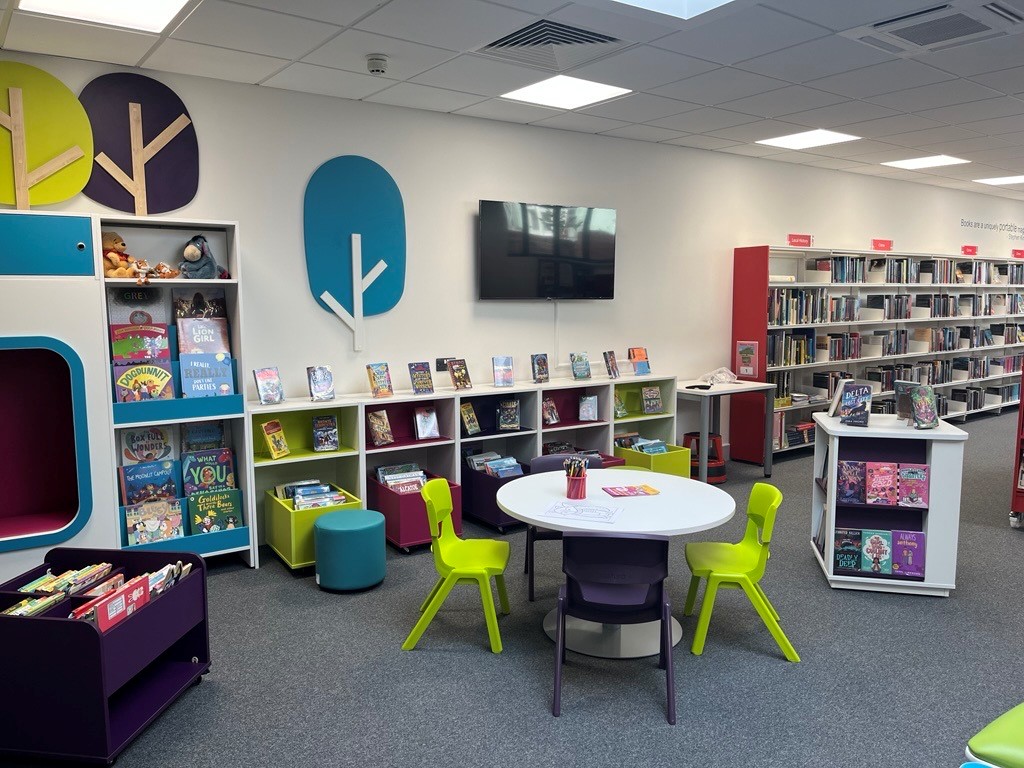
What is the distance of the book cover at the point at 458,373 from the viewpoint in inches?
211

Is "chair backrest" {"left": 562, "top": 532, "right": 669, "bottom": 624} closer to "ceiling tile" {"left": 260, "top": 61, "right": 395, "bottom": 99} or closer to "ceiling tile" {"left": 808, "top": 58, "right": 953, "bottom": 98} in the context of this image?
"ceiling tile" {"left": 260, "top": 61, "right": 395, "bottom": 99}

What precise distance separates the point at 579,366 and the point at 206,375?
9.33 ft

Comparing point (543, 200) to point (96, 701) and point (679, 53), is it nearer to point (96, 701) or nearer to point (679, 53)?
point (679, 53)

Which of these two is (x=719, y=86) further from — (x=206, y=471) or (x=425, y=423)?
(x=206, y=471)

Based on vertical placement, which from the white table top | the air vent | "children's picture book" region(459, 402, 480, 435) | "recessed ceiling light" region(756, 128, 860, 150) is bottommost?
the white table top

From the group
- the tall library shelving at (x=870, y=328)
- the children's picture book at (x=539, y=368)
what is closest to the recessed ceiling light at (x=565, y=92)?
the children's picture book at (x=539, y=368)

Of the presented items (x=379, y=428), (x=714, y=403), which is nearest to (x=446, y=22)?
(x=379, y=428)

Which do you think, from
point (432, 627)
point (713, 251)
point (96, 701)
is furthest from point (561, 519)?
point (713, 251)

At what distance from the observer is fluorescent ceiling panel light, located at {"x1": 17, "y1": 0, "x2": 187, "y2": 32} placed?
11.2ft

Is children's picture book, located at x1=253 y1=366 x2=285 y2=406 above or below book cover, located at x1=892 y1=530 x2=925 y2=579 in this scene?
above

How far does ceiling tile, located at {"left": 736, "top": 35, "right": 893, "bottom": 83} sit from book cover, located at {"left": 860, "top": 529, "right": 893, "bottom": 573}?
2680mm

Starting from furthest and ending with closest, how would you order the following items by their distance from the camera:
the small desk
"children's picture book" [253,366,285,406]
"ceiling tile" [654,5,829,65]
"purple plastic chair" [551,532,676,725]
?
the small desk < "children's picture book" [253,366,285,406] < "ceiling tile" [654,5,829,65] < "purple plastic chair" [551,532,676,725]

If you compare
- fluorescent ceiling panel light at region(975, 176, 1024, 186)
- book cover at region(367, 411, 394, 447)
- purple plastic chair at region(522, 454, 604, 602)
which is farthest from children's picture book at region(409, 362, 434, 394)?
fluorescent ceiling panel light at region(975, 176, 1024, 186)

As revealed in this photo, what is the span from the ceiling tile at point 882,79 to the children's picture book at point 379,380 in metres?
3.35
